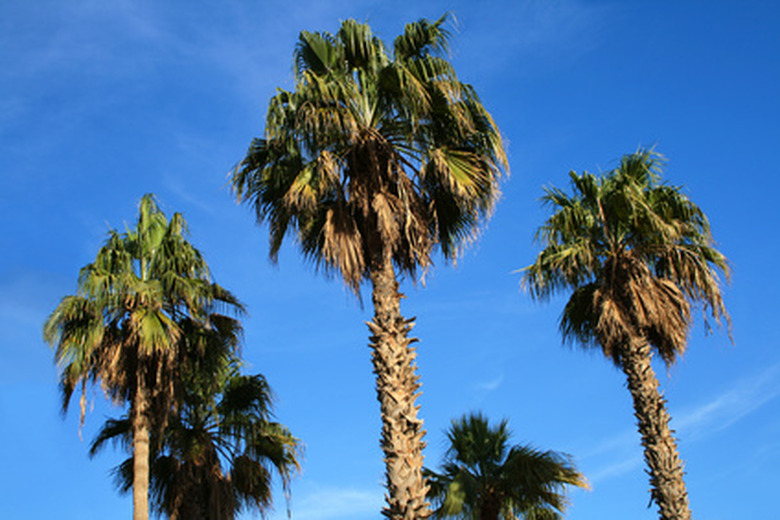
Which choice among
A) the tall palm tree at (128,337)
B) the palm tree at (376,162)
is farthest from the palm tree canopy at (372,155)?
the tall palm tree at (128,337)

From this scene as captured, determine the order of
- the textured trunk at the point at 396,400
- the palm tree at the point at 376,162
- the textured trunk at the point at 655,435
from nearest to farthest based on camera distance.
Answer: the textured trunk at the point at 396,400, the palm tree at the point at 376,162, the textured trunk at the point at 655,435

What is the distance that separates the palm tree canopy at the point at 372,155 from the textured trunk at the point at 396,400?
2.49ft

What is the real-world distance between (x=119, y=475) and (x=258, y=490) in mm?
3089

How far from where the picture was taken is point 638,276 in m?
15.6

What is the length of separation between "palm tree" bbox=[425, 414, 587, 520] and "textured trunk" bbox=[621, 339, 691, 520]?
51.3 inches

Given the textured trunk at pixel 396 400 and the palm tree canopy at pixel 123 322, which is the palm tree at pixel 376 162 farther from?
the palm tree canopy at pixel 123 322

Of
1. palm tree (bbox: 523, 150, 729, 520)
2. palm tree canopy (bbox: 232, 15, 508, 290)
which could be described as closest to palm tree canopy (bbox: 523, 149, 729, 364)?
palm tree (bbox: 523, 150, 729, 520)

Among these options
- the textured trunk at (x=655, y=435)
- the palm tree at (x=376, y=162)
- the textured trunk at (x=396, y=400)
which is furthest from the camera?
the textured trunk at (x=655, y=435)

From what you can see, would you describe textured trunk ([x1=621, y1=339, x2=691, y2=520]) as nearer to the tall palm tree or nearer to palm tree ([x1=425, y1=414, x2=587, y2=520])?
palm tree ([x1=425, y1=414, x2=587, y2=520])

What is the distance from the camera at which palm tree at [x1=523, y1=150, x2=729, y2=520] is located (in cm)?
1477

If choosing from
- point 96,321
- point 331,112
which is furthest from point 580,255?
point 96,321

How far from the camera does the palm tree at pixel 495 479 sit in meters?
14.2

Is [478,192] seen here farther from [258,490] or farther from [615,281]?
[258,490]

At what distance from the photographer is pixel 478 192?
13.0 metres
